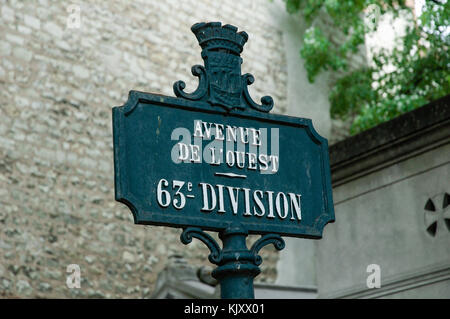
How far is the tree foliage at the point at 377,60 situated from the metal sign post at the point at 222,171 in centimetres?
712

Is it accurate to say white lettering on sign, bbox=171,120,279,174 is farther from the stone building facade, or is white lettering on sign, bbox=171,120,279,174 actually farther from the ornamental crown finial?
the stone building facade

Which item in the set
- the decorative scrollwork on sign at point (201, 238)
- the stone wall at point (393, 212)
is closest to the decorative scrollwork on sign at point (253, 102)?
the decorative scrollwork on sign at point (201, 238)

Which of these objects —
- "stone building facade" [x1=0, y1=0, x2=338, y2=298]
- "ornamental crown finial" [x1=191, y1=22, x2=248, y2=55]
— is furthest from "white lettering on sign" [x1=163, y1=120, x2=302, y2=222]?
"stone building facade" [x1=0, y1=0, x2=338, y2=298]

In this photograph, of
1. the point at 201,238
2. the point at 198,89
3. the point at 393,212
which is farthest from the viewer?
the point at 393,212

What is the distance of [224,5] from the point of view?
12125mm

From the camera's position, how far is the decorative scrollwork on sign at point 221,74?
2.86 metres

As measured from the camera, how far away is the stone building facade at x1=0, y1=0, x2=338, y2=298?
29.7ft

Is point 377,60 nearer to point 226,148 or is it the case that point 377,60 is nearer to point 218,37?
point 218,37

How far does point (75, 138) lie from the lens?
979cm

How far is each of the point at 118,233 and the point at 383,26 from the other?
5303 mm

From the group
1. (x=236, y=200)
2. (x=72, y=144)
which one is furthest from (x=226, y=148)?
(x=72, y=144)

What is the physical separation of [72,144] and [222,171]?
23.9ft

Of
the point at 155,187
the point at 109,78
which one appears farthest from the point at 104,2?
the point at 155,187

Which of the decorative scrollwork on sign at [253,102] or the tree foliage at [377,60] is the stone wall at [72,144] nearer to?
the tree foliage at [377,60]
